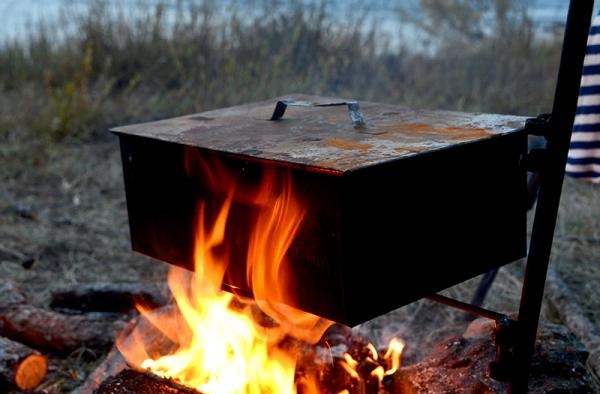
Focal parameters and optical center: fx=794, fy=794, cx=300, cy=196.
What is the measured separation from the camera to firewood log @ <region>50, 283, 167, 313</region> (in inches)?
125

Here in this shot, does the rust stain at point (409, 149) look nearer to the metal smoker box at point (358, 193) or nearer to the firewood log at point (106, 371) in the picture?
the metal smoker box at point (358, 193)

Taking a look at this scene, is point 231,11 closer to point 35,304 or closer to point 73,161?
point 73,161

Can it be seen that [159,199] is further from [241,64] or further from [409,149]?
[241,64]

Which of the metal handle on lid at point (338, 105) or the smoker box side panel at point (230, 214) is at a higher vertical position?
the metal handle on lid at point (338, 105)

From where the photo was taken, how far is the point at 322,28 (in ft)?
22.3

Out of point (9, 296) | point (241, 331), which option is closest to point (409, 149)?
point (241, 331)

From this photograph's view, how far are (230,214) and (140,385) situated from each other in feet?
1.61

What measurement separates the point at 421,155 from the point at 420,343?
4.70ft

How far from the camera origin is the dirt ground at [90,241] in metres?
3.16

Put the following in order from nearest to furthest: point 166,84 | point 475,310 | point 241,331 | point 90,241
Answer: point 475,310 → point 241,331 → point 90,241 → point 166,84

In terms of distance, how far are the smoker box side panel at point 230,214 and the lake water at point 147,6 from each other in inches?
192

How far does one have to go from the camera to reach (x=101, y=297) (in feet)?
10.5

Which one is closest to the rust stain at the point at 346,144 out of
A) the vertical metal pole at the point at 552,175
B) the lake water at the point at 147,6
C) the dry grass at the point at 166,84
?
the vertical metal pole at the point at 552,175

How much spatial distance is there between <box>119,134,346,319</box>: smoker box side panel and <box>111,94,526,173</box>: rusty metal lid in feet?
0.11
